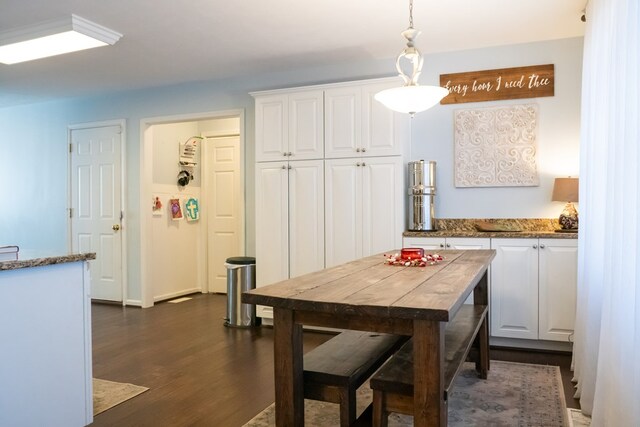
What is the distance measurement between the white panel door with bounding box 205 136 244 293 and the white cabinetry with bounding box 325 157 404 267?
242cm

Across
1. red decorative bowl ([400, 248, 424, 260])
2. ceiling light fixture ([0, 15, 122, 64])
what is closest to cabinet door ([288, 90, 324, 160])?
ceiling light fixture ([0, 15, 122, 64])

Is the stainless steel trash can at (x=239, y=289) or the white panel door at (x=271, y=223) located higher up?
the white panel door at (x=271, y=223)

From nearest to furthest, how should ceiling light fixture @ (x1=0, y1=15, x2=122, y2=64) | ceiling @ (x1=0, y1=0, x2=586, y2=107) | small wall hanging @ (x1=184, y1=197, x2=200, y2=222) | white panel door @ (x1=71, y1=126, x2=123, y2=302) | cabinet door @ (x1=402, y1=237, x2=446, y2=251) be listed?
ceiling @ (x1=0, y1=0, x2=586, y2=107)
ceiling light fixture @ (x1=0, y1=15, x2=122, y2=64)
cabinet door @ (x1=402, y1=237, x2=446, y2=251)
white panel door @ (x1=71, y1=126, x2=123, y2=302)
small wall hanging @ (x1=184, y1=197, x2=200, y2=222)

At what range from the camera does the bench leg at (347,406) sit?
1.85 metres

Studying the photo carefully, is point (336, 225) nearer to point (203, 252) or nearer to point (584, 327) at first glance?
point (584, 327)

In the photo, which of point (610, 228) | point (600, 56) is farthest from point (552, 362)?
point (600, 56)

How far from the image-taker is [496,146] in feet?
13.3

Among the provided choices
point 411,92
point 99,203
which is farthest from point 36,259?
point 99,203

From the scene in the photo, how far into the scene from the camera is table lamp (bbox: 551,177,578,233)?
11.9ft

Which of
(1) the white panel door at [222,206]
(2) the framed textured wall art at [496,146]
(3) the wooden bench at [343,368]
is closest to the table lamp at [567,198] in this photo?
(2) the framed textured wall art at [496,146]

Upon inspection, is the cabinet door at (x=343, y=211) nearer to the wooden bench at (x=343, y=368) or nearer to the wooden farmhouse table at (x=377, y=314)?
the wooden bench at (x=343, y=368)

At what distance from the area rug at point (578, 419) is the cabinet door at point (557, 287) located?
1.09 meters

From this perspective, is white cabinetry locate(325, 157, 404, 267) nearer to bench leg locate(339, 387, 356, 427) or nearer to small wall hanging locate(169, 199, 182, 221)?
bench leg locate(339, 387, 356, 427)

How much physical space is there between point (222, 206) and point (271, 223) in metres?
2.16
